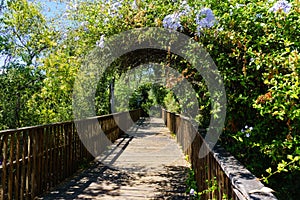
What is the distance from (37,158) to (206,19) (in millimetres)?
2791

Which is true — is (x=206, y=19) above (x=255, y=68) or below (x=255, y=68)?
above

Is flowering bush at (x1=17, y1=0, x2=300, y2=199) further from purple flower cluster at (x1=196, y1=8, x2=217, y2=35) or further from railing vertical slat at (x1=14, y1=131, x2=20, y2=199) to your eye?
railing vertical slat at (x1=14, y1=131, x2=20, y2=199)

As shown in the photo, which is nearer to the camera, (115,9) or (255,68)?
(255,68)

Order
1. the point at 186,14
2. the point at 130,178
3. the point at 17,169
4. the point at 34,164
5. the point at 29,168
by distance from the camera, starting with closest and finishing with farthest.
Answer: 1. the point at 186,14
2. the point at 17,169
3. the point at 29,168
4. the point at 34,164
5. the point at 130,178

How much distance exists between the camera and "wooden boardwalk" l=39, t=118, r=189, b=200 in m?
4.30

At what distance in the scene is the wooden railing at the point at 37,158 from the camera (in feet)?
11.1

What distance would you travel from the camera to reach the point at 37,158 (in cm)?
405

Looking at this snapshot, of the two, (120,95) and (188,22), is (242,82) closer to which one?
(188,22)

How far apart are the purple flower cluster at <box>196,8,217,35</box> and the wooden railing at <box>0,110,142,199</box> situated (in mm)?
2350

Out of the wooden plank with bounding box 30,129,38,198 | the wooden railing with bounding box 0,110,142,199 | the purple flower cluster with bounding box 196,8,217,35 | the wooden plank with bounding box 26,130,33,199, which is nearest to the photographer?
the purple flower cluster with bounding box 196,8,217,35

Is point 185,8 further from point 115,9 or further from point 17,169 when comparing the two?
point 17,169

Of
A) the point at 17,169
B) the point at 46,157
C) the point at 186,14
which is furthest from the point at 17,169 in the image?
the point at 186,14

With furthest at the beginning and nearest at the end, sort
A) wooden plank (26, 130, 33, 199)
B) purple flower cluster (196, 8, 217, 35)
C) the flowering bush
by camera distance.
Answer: wooden plank (26, 130, 33, 199), purple flower cluster (196, 8, 217, 35), the flowering bush

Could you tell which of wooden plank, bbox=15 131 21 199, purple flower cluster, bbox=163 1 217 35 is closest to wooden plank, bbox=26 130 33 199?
wooden plank, bbox=15 131 21 199
